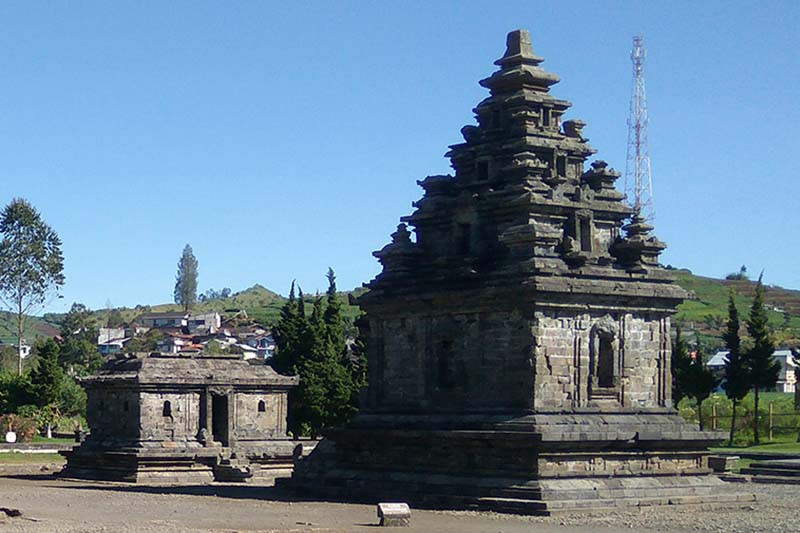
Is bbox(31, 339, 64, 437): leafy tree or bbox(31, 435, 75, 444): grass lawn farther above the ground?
bbox(31, 339, 64, 437): leafy tree

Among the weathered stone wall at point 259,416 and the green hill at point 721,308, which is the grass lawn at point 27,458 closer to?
the weathered stone wall at point 259,416

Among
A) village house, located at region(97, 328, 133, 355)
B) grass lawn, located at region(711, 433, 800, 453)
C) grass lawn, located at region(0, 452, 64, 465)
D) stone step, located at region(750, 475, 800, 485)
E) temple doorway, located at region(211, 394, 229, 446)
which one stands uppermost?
A: village house, located at region(97, 328, 133, 355)

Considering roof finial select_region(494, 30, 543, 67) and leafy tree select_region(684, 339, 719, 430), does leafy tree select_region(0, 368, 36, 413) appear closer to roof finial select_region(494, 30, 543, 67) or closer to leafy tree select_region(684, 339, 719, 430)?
leafy tree select_region(684, 339, 719, 430)

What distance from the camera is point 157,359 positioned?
5331cm

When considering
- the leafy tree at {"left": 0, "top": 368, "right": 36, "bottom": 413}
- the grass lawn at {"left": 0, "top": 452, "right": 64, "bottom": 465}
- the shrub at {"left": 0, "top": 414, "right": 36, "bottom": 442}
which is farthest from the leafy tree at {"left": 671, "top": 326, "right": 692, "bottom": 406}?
the leafy tree at {"left": 0, "top": 368, "right": 36, "bottom": 413}

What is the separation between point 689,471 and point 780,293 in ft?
547

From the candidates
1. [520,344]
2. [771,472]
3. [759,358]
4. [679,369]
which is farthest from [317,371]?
[520,344]

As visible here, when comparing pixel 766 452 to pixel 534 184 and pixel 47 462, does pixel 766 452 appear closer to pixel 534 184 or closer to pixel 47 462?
pixel 534 184

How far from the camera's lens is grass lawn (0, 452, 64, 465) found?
59.7m

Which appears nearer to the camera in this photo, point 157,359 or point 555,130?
point 555,130

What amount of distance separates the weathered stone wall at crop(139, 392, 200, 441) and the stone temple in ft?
38.7

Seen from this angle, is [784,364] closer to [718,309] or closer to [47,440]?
[718,309]

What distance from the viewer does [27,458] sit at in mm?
61906

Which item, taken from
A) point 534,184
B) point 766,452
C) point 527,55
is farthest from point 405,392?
point 766,452
